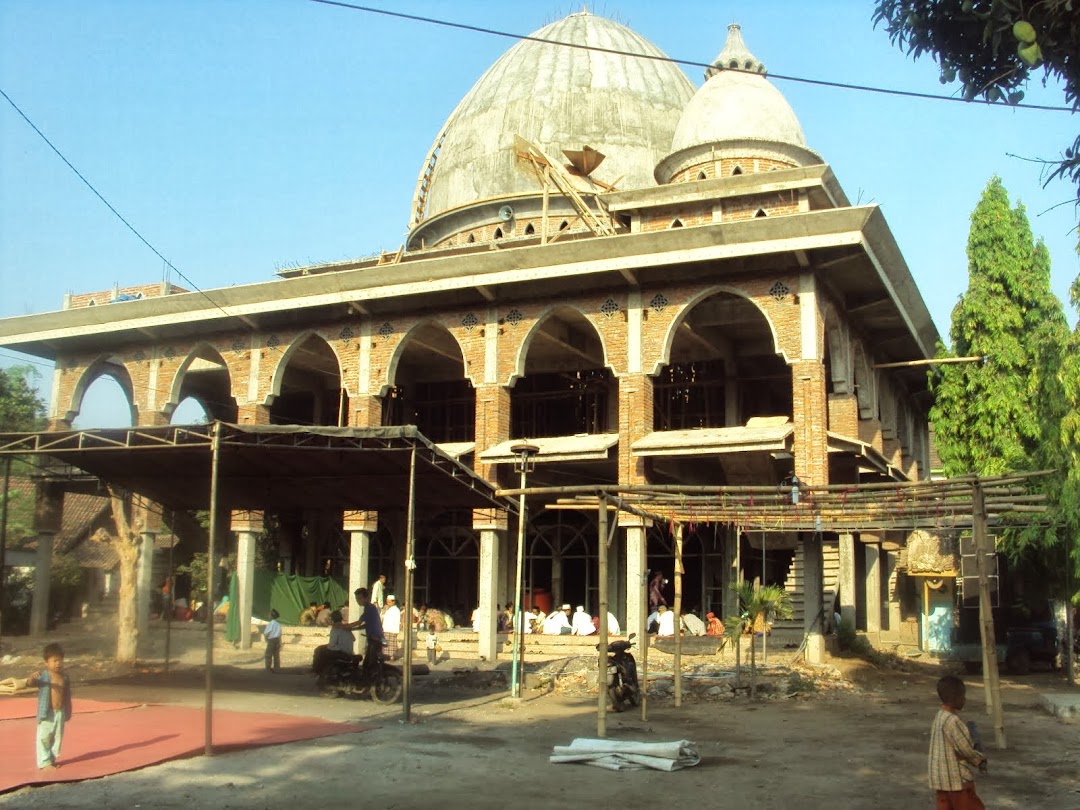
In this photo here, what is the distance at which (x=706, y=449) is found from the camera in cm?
2275

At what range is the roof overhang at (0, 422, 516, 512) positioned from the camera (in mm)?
13750

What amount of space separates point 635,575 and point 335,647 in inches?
326

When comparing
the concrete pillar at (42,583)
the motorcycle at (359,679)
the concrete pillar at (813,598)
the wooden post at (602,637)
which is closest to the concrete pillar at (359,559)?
the concrete pillar at (42,583)

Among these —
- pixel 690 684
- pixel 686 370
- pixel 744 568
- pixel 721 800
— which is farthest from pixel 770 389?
pixel 721 800

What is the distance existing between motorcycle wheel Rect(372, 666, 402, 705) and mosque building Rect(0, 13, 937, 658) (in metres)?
7.69

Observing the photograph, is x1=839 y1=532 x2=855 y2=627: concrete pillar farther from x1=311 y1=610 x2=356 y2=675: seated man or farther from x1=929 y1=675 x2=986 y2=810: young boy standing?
x1=929 y1=675 x2=986 y2=810: young boy standing

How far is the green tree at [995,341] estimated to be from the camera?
28.2 meters

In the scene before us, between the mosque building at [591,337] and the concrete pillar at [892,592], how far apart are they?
1.01 feet

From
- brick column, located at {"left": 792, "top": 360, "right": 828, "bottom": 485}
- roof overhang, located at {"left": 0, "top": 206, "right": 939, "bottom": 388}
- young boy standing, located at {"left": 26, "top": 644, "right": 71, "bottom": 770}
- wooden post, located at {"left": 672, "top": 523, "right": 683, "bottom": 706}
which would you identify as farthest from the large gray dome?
young boy standing, located at {"left": 26, "top": 644, "right": 71, "bottom": 770}

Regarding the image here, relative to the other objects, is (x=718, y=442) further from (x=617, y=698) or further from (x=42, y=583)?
(x=42, y=583)

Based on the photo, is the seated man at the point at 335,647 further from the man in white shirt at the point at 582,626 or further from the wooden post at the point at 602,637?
the man in white shirt at the point at 582,626

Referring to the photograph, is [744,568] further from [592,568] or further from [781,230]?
[781,230]

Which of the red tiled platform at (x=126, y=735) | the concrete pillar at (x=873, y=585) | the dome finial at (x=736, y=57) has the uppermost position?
the dome finial at (x=736, y=57)

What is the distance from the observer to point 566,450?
24703 mm
